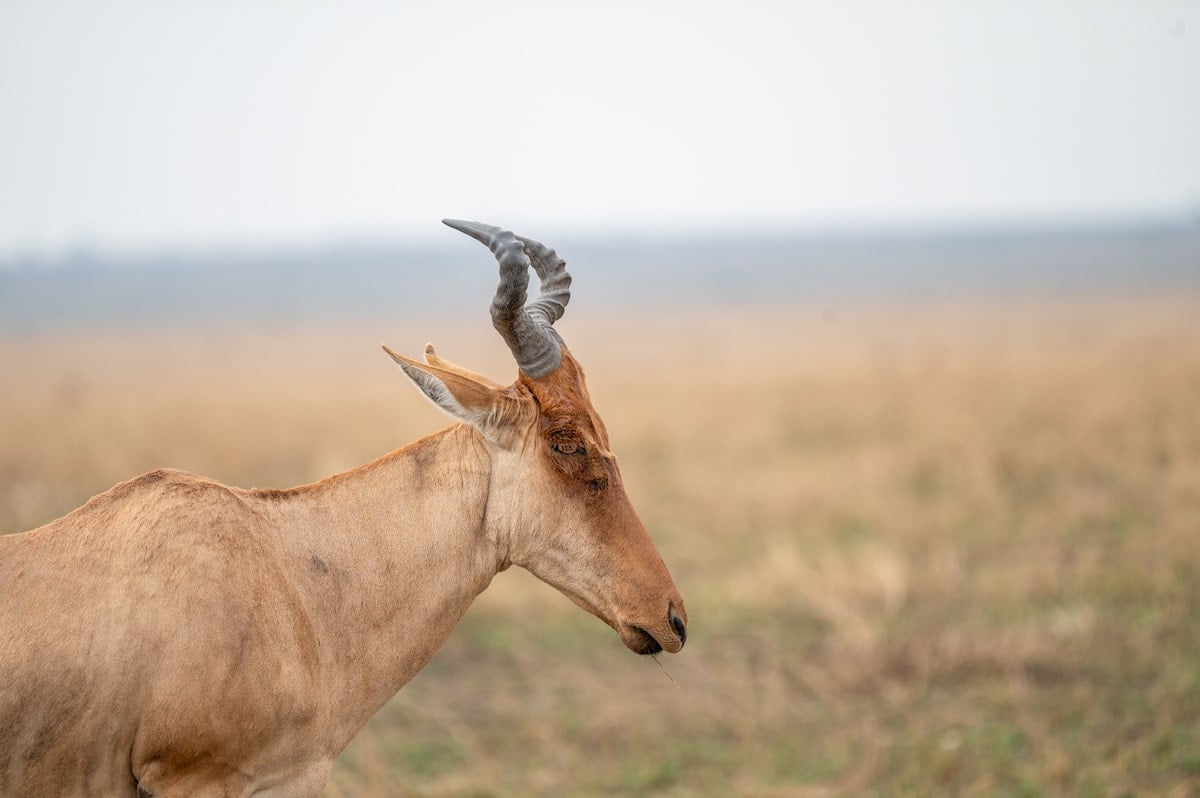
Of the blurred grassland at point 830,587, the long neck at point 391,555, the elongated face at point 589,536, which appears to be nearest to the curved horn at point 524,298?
the elongated face at point 589,536

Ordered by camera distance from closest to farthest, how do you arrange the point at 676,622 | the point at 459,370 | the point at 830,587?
the point at 676,622, the point at 459,370, the point at 830,587

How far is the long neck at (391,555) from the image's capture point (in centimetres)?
443

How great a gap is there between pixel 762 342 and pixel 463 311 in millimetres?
38546

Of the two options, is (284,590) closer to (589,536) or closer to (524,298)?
(589,536)

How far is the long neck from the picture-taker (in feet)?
14.5

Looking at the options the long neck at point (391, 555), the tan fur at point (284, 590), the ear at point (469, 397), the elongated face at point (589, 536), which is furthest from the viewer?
the elongated face at point (589, 536)

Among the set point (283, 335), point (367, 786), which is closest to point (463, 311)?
point (283, 335)

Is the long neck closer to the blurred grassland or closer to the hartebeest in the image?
the hartebeest

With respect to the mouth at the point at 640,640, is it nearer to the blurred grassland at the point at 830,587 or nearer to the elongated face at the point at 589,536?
the elongated face at the point at 589,536

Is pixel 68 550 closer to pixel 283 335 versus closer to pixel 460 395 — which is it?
pixel 460 395

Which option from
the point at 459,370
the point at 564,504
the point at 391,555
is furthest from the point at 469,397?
the point at 391,555

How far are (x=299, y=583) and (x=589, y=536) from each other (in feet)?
3.75

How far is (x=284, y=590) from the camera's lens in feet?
14.0

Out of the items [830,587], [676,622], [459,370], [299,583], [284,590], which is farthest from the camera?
[830,587]
